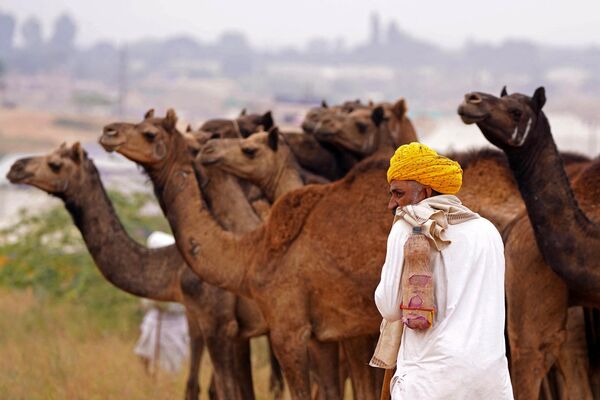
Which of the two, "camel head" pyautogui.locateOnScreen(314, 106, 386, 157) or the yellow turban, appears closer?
the yellow turban

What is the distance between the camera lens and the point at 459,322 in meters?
5.37

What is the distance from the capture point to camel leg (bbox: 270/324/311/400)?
856 cm

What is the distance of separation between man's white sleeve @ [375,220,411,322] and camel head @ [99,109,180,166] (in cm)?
438

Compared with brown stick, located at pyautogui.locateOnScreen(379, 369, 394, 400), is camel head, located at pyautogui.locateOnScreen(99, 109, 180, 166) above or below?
below

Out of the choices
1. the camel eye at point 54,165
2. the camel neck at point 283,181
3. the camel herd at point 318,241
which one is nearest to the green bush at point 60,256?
the camel herd at point 318,241

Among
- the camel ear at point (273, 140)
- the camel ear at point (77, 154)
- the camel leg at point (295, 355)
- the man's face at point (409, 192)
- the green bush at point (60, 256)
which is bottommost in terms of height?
the green bush at point (60, 256)

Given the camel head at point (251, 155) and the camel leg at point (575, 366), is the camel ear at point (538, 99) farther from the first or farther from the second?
the camel head at point (251, 155)

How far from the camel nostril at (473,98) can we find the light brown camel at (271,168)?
6.05 ft

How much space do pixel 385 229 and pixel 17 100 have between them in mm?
178465

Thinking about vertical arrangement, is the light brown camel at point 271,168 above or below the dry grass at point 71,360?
above

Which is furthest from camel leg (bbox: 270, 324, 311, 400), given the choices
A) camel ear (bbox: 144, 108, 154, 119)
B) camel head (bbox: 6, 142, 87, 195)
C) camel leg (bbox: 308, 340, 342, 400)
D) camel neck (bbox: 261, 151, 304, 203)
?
camel head (bbox: 6, 142, 87, 195)

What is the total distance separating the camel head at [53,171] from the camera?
10.3m

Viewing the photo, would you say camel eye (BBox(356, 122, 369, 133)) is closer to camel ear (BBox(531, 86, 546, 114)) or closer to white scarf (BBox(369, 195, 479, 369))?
camel ear (BBox(531, 86, 546, 114))

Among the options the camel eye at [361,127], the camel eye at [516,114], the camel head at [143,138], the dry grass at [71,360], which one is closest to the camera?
the camel eye at [516,114]
